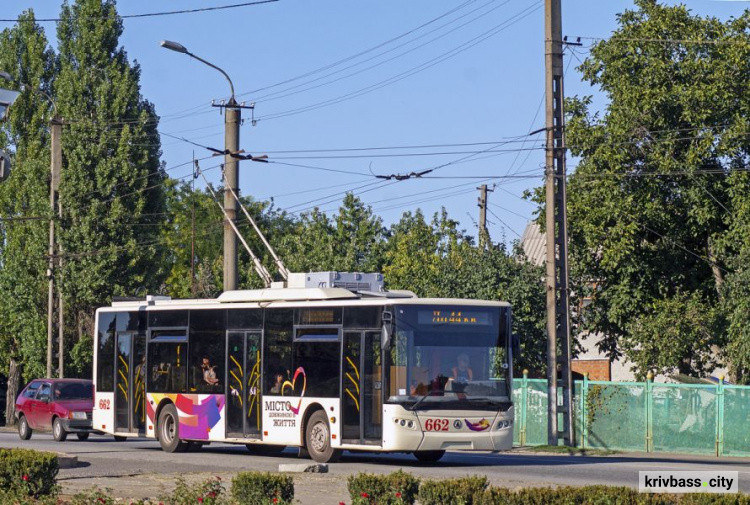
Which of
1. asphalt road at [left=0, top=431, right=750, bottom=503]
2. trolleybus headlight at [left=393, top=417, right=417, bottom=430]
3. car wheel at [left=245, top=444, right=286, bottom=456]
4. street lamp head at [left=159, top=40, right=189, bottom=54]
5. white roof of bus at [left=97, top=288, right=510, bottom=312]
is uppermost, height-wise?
street lamp head at [left=159, top=40, right=189, bottom=54]

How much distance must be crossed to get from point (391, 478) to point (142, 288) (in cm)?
3869

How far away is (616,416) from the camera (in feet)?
97.8

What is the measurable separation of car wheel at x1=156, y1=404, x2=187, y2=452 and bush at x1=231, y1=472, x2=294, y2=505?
41.8 ft

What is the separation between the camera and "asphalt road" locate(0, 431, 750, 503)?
1731cm

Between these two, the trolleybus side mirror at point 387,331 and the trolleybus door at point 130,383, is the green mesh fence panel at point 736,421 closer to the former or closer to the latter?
the trolleybus side mirror at point 387,331

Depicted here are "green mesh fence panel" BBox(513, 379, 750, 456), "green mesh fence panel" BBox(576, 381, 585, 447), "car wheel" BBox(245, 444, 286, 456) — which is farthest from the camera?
"green mesh fence panel" BBox(576, 381, 585, 447)

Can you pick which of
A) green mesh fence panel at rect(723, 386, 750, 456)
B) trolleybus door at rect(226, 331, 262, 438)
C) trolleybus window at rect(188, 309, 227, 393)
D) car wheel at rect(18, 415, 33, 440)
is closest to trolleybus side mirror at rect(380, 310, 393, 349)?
trolleybus door at rect(226, 331, 262, 438)

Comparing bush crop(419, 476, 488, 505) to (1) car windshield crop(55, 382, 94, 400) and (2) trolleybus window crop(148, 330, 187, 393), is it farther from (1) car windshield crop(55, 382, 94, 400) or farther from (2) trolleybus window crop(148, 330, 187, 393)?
(1) car windshield crop(55, 382, 94, 400)

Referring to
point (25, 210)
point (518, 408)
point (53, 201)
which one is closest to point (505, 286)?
point (518, 408)

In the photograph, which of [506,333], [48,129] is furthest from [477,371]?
[48,129]

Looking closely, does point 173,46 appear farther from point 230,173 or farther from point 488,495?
point 488,495

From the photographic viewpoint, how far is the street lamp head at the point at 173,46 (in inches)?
1243

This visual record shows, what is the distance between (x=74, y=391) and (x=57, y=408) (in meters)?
1.09

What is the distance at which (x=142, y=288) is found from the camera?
164ft
